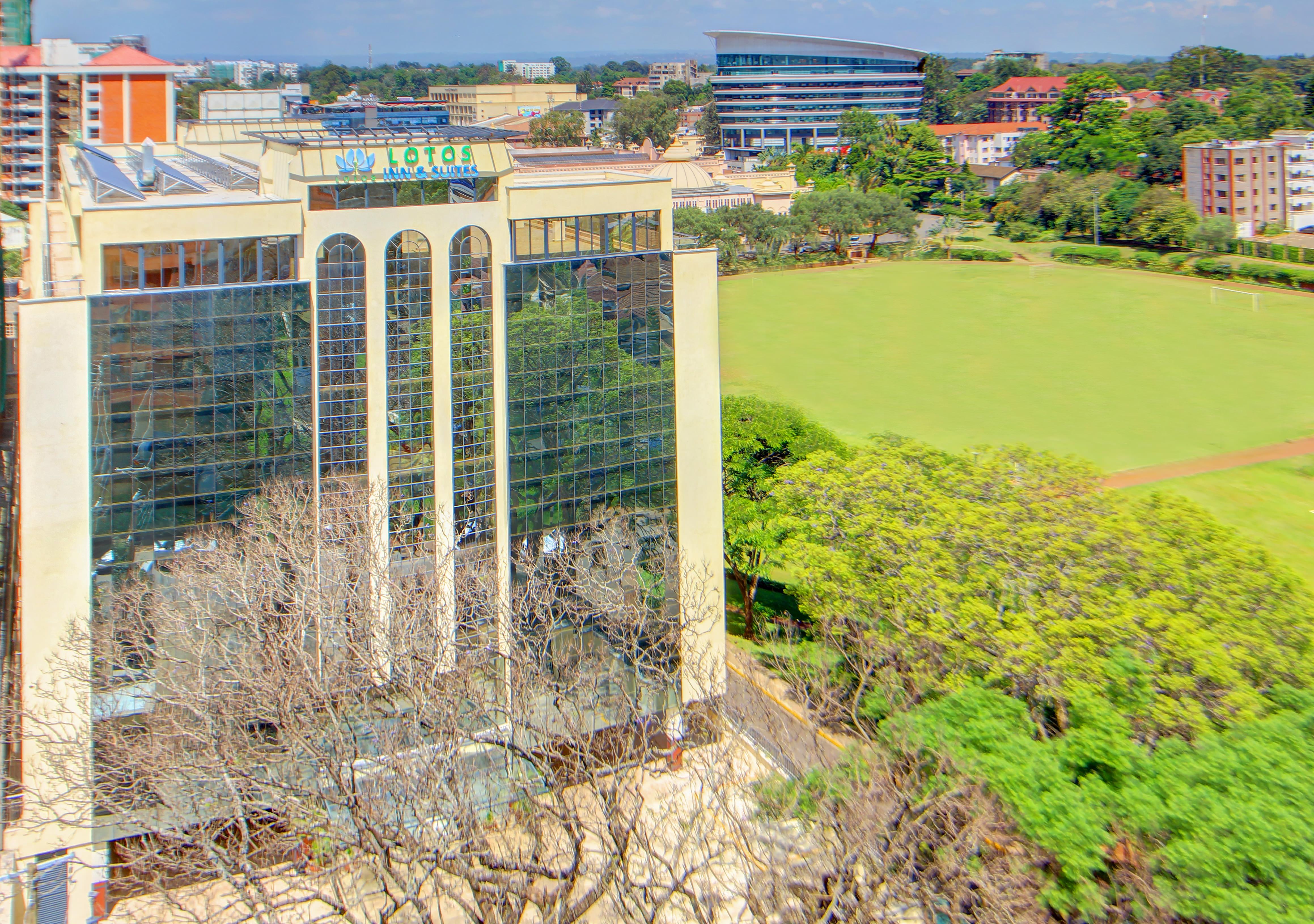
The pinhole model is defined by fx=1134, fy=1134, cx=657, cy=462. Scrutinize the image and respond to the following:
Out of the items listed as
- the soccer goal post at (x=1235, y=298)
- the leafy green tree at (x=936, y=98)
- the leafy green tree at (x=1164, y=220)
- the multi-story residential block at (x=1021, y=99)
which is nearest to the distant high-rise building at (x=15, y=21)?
the soccer goal post at (x=1235, y=298)

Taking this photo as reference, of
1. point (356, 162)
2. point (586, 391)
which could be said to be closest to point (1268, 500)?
point (586, 391)

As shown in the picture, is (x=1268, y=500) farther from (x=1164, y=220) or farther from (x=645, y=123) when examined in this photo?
(x=645, y=123)

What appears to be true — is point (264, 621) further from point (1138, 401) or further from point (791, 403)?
point (1138, 401)

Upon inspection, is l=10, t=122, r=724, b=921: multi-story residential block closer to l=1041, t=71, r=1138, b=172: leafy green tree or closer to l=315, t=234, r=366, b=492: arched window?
l=315, t=234, r=366, b=492: arched window

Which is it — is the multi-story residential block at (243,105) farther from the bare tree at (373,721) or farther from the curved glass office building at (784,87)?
the curved glass office building at (784,87)

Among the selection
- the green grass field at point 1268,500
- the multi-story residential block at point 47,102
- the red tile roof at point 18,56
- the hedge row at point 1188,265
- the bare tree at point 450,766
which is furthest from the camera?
the hedge row at point 1188,265

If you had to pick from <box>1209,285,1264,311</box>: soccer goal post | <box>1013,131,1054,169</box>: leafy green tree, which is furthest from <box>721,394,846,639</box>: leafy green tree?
<box>1013,131,1054,169</box>: leafy green tree

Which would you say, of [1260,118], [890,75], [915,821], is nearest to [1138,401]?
[915,821]

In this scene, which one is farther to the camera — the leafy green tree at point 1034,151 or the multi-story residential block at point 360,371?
the leafy green tree at point 1034,151
